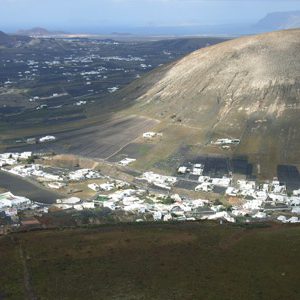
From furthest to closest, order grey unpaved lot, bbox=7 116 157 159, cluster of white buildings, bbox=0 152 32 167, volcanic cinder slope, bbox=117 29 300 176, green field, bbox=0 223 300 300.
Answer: grey unpaved lot, bbox=7 116 157 159, cluster of white buildings, bbox=0 152 32 167, volcanic cinder slope, bbox=117 29 300 176, green field, bbox=0 223 300 300

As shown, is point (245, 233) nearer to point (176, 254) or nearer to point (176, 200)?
point (176, 254)

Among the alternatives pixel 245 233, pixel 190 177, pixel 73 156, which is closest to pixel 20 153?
pixel 73 156

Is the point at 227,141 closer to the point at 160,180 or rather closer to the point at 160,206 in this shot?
the point at 160,180

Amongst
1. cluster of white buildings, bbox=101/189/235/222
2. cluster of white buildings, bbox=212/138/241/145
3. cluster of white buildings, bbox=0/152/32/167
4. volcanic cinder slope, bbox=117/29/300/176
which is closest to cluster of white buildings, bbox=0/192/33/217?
cluster of white buildings, bbox=101/189/235/222

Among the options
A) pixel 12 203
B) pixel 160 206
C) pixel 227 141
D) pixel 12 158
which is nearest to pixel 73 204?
pixel 12 203

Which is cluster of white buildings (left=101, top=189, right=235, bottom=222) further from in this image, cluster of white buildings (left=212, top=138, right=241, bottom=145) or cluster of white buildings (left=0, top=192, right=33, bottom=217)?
cluster of white buildings (left=212, top=138, right=241, bottom=145)

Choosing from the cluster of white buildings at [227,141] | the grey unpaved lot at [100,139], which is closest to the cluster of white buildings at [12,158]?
the grey unpaved lot at [100,139]
